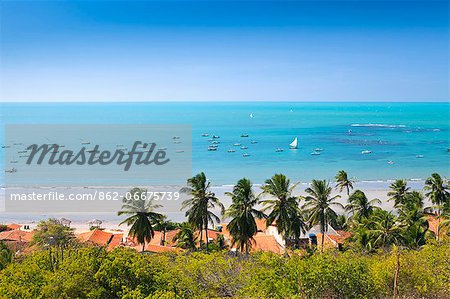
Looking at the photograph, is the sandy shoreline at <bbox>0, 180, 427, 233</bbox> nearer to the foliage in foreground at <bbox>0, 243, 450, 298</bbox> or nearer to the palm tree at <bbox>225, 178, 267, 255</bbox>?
the palm tree at <bbox>225, 178, 267, 255</bbox>

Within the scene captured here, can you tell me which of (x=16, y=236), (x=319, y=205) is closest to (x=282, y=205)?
(x=319, y=205)

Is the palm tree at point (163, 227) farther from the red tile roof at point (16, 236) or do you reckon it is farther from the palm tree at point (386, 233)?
the palm tree at point (386, 233)

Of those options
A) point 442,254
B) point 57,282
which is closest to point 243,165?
point 442,254

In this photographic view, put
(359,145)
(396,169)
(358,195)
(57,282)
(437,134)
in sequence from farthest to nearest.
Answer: (437,134) → (359,145) → (396,169) → (358,195) → (57,282)

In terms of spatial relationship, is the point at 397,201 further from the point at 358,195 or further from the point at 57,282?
the point at 57,282

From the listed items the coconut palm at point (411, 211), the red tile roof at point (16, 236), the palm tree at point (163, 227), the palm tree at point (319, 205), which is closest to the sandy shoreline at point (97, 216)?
the coconut palm at point (411, 211)

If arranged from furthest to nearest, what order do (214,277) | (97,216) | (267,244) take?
(97,216)
(267,244)
(214,277)

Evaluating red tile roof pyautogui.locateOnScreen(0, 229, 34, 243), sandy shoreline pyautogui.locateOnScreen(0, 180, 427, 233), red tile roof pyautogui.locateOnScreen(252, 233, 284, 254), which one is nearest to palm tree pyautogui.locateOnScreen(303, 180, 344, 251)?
red tile roof pyautogui.locateOnScreen(252, 233, 284, 254)

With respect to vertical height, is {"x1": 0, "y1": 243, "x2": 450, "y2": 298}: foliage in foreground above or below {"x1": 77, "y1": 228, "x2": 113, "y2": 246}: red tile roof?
above

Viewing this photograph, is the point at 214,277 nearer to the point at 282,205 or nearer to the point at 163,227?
the point at 282,205
